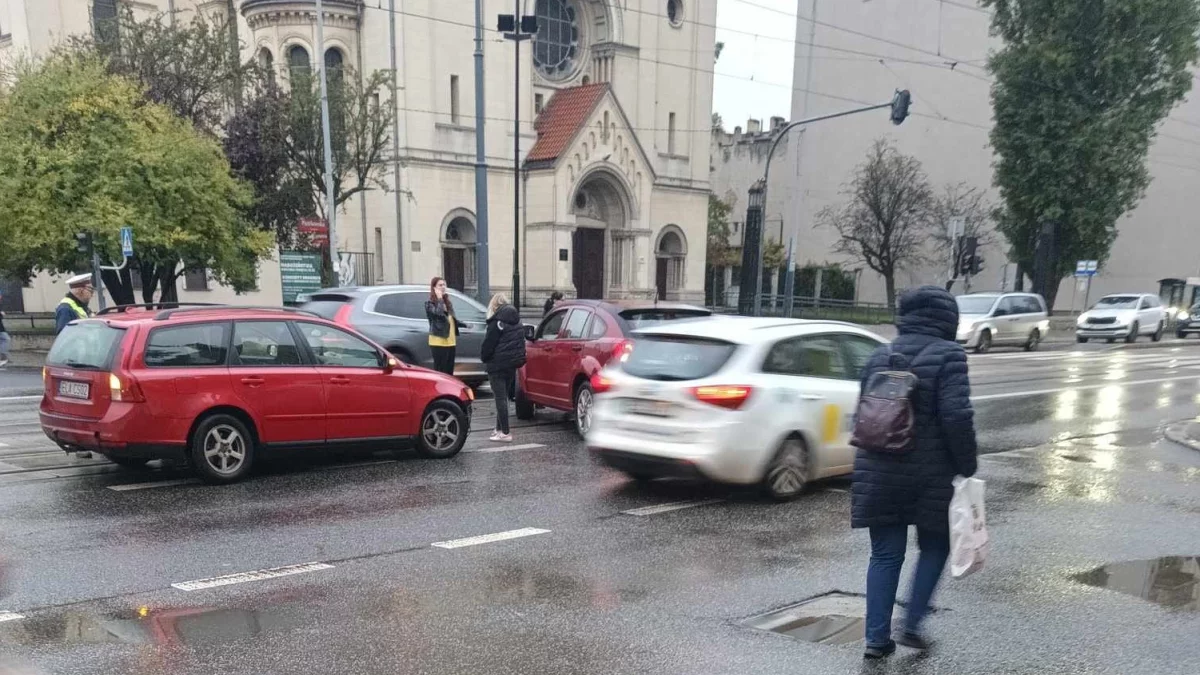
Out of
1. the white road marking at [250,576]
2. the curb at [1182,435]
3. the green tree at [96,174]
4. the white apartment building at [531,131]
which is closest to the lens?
the white road marking at [250,576]

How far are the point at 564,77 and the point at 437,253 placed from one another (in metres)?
10.5

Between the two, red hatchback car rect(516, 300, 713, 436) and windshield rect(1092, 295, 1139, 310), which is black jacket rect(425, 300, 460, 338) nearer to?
red hatchback car rect(516, 300, 713, 436)

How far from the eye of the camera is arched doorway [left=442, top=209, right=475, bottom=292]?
34.7 metres

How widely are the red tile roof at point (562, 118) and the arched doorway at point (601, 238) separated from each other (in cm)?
281

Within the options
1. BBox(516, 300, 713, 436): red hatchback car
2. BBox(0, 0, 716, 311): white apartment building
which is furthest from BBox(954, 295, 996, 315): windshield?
BBox(516, 300, 713, 436): red hatchback car

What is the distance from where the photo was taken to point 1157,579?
5902mm

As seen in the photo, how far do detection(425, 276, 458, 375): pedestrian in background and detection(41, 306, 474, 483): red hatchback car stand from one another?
→ 2.69m

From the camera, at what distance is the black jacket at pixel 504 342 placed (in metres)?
10.6

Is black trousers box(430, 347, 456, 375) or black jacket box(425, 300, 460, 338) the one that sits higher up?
black jacket box(425, 300, 460, 338)

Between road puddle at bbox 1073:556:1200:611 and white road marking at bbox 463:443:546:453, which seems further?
white road marking at bbox 463:443:546:453

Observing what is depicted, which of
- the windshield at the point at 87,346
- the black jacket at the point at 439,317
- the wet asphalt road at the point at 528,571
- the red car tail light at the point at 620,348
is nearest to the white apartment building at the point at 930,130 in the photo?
the black jacket at the point at 439,317

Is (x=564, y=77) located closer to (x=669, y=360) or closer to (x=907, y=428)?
(x=669, y=360)

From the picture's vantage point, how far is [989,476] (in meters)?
9.05

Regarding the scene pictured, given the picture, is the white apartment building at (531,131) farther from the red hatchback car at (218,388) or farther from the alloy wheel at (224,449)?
the alloy wheel at (224,449)
